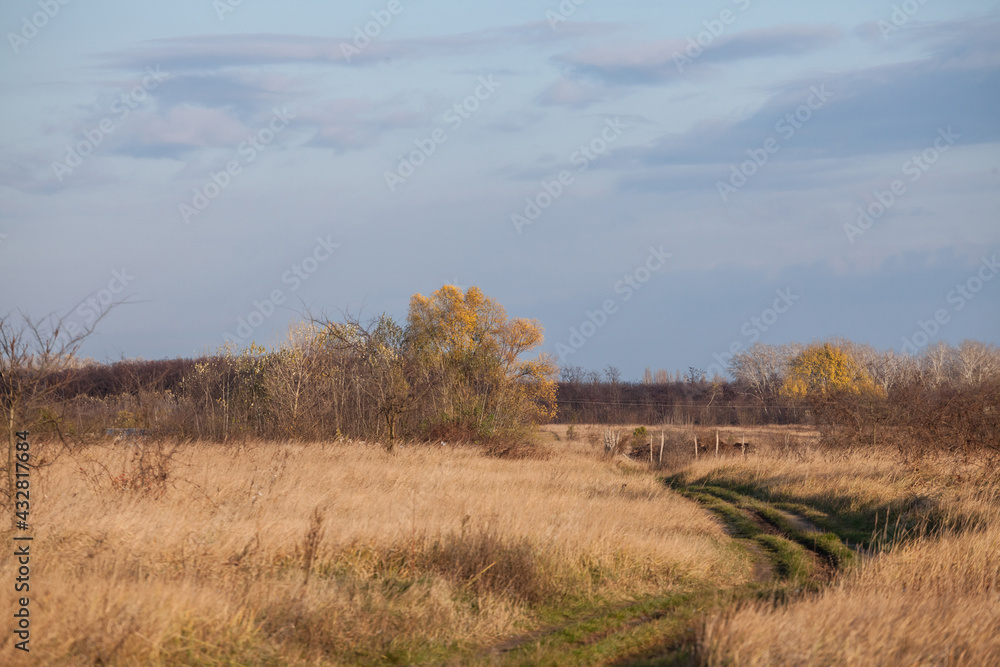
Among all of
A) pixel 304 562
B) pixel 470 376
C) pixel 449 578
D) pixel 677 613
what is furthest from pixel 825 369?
pixel 304 562

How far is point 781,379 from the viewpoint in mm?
113438

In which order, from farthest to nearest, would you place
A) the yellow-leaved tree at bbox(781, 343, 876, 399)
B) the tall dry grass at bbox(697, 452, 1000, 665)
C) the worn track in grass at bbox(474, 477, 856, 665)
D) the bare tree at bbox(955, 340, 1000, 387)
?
the bare tree at bbox(955, 340, 1000, 387) < the yellow-leaved tree at bbox(781, 343, 876, 399) < the worn track in grass at bbox(474, 477, 856, 665) < the tall dry grass at bbox(697, 452, 1000, 665)

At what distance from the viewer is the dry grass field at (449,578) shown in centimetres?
575

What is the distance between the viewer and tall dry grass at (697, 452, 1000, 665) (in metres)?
5.54

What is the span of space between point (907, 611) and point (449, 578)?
4422 millimetres

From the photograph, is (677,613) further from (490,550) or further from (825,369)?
(825,369)

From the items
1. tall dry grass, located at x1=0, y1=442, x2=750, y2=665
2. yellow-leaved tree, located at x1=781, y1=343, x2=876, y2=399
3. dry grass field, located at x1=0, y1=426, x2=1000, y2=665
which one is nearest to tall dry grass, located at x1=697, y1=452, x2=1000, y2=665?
dry grass field, located at x1=0, y1=426, x2=1000, y2=665

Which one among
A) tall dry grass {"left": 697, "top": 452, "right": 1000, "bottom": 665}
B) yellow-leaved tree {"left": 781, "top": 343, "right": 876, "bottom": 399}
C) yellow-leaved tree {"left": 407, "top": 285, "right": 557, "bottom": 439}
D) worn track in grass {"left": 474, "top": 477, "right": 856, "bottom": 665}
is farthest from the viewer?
yellow-leaved tree {"left": 781, "top": 343, "right": 876, "bottom": 399}

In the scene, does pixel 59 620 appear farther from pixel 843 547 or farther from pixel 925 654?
pixel 843 547

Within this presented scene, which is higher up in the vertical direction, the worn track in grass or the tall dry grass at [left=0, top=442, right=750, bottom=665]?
the tall dry grass at [left=0, top=442, right=750, bottom=665]

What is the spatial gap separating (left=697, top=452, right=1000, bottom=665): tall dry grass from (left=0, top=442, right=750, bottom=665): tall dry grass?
229 centimetres

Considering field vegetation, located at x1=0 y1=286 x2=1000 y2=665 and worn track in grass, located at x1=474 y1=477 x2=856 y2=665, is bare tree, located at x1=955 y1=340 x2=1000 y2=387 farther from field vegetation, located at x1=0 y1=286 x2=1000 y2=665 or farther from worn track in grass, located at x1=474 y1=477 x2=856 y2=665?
worn track in grass, located at x1=474 y1=477 x2=856 y2=665

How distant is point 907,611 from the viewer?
21.4 feet

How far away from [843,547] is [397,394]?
1487cm
